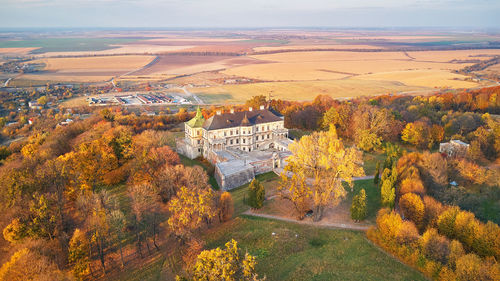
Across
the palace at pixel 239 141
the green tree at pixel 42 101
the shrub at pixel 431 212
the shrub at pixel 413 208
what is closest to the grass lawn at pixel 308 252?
the shrub at pixel 413 208

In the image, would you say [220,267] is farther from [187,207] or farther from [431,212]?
[431,212]

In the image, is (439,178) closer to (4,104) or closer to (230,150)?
(230,150)

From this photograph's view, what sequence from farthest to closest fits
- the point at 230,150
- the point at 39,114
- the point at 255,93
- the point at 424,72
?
the point at 424,72 < the point at 255,93 < the point at 39,114 < the point at 230,150

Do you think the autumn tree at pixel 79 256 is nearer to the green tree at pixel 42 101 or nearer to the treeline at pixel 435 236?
the treeline at pixel 435 236

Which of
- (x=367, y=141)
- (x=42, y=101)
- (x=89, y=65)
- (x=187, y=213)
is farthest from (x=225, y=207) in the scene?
(x=89, y=65)

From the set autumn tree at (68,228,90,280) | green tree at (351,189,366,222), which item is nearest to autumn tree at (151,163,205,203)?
autumn tree at (68,228,90,280)

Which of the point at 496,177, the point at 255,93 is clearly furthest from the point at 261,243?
the point at 255,93
